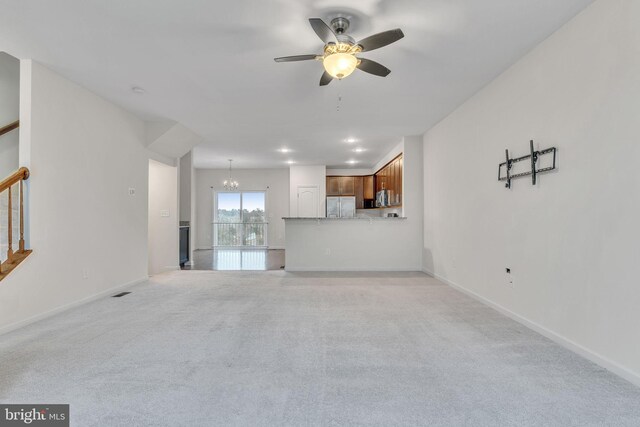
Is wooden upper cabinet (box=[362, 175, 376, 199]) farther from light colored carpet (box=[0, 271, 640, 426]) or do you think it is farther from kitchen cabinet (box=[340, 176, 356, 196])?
light colored carpet (box=[0, 271, 640, 426])

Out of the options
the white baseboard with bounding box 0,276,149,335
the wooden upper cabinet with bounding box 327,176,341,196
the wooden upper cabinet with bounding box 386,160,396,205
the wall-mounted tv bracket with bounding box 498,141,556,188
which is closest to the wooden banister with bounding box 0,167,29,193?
the white baseboard with bounding box 0,276,149,335

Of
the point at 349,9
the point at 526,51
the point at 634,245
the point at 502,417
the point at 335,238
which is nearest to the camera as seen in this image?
the point at 502,417

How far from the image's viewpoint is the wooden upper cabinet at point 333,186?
9.84 m

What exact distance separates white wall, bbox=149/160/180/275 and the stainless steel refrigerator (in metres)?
4.61

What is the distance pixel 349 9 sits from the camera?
238cm

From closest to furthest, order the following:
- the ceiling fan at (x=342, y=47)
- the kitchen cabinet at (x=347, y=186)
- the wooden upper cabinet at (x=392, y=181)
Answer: the ceiling fan at (x=342, y=47), the wooden upper cabinet at (x=392, y=181), the kitchen cabinet at (x=347, y=186)

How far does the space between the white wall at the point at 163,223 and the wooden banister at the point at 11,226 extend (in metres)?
3.08

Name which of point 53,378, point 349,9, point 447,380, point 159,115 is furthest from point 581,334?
point 159,115

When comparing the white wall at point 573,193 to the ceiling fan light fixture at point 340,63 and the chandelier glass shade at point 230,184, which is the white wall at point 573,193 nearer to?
the ceiling fan light fixture at point 340,63

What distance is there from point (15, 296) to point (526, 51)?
5.35 metres

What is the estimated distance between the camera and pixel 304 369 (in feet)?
7.09

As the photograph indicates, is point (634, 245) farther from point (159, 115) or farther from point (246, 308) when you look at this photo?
point (159, 115)

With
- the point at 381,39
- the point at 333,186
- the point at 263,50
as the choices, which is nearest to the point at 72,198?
the point at 263,50

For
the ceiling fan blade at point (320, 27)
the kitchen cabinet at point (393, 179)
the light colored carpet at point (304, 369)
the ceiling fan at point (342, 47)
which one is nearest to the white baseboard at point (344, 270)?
the kitchen cabinet at point (393, 179)
